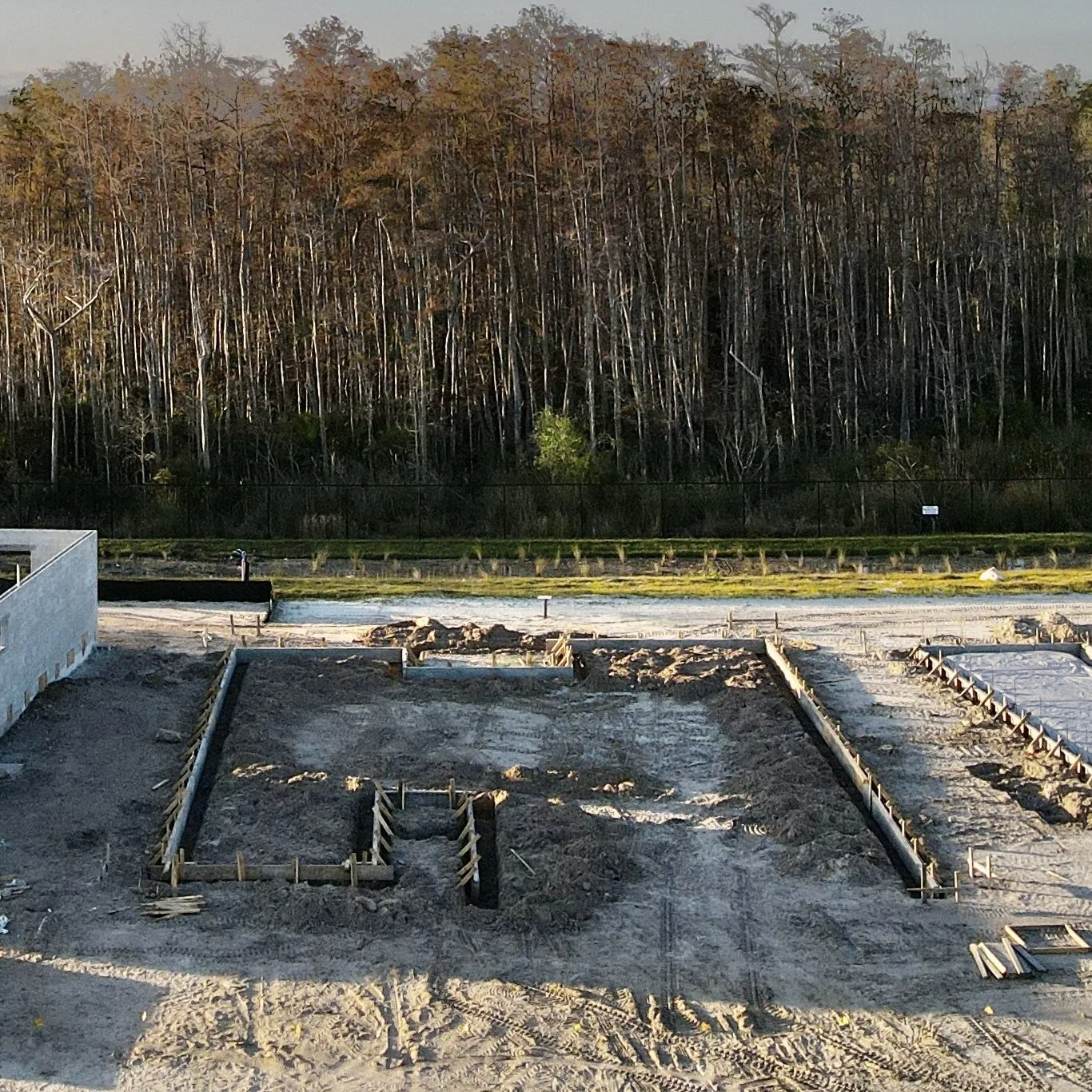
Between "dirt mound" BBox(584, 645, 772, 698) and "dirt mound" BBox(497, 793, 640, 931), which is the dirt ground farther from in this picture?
"dirt mound" BBox(584, 645, 772, 698)

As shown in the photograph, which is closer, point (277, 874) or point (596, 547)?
point (277, 874)

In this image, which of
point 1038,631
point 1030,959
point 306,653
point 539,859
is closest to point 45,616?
point 306,653

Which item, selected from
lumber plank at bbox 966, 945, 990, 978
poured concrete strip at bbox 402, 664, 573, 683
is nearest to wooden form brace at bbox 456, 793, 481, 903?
lumber plank at bbox 966, 945, 990, 978

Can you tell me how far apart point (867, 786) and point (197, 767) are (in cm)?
579

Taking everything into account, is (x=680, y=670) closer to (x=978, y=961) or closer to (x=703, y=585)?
(x=703, y=585)

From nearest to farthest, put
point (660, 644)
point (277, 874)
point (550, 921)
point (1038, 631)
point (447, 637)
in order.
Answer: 1. point (550, 921)
2. point (277, 874)
3. point (660, 644)
4. point (1038, 631)
5. point (447, 637)

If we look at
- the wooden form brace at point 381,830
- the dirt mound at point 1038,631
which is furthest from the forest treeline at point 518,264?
the wooden form brace at point 381,830

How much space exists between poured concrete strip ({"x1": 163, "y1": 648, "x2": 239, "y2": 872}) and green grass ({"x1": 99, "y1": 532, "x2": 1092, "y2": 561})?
8.91 m

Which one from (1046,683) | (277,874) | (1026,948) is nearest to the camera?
(1026,948)

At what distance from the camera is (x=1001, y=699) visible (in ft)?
53.1

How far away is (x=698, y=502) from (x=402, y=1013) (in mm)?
23142

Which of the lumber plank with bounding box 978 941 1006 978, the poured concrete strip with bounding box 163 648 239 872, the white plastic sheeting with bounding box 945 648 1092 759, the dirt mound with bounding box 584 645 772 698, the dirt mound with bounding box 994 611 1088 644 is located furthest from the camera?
the dirt mound with bounding box 994 611 1088 644

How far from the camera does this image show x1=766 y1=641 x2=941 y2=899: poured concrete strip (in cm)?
1153

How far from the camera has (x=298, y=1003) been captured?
9414mm
